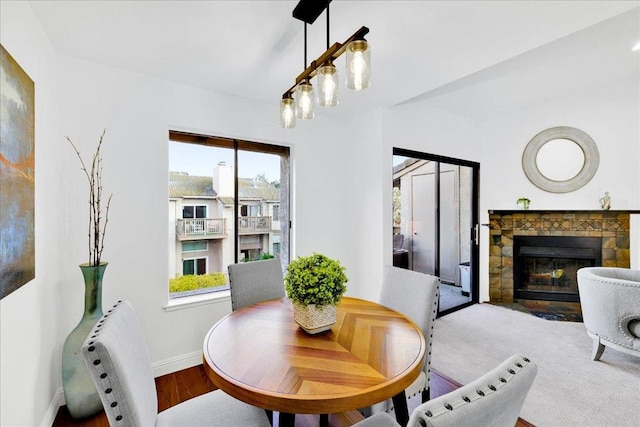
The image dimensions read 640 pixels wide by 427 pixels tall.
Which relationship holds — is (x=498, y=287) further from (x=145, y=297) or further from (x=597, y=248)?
(x=145, y=297)

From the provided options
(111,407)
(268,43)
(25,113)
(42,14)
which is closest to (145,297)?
(25,113)

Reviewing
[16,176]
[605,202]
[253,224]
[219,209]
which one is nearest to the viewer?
[16,176]

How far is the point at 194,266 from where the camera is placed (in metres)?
2.75

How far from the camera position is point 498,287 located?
13.3ft

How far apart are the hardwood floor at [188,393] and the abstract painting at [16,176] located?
1056mm

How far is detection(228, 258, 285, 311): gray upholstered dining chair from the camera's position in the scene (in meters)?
A: 2.07

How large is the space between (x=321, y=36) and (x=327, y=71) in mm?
667

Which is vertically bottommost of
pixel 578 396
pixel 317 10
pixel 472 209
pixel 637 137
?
pixel 578 396

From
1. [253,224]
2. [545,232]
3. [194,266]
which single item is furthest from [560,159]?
[194,266]

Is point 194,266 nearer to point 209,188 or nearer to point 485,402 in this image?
point 209,188

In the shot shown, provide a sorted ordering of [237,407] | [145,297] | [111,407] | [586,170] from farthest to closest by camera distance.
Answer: [586,170]
[145,297]
[237,407]
[111,407]

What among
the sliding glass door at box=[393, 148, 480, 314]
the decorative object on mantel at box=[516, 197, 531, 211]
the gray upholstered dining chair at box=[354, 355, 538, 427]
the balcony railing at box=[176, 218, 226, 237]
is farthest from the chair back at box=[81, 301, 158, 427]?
the decorative object on mantel at box=[516, 197, 531, 211]

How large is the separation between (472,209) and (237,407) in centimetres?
396

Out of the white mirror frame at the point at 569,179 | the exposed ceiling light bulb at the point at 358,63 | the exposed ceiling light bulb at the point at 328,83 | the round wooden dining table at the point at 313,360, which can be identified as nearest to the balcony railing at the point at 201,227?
the round wooden dining table at the point at 313,360
